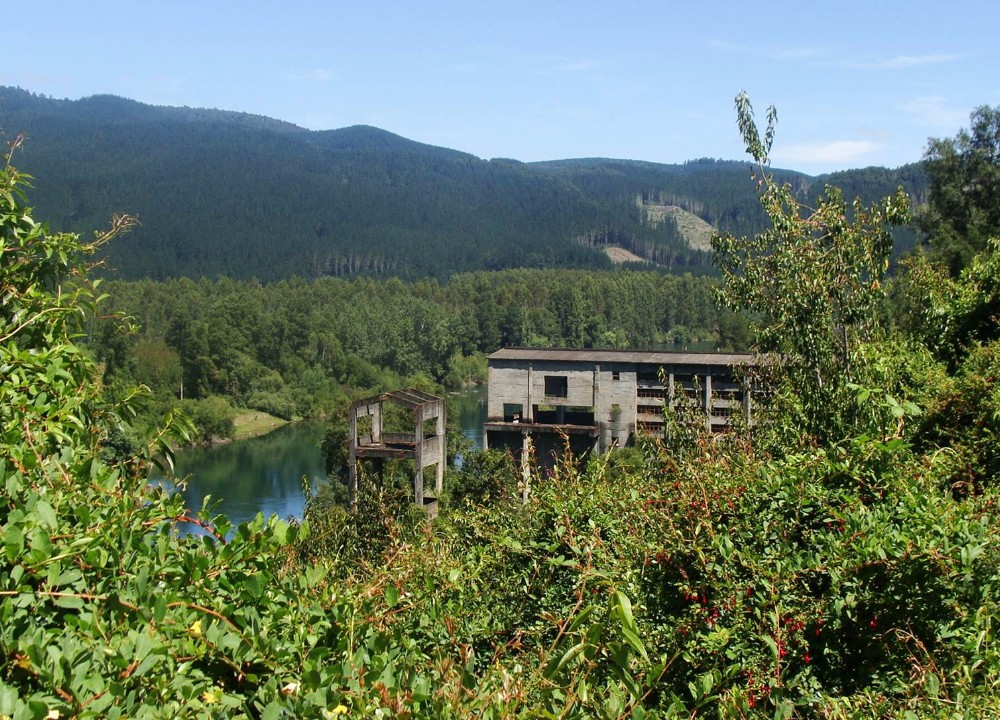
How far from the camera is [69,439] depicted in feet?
12.9

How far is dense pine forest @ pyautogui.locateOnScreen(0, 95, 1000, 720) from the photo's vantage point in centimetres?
297

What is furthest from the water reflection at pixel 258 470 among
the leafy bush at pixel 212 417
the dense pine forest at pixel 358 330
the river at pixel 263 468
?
the dense pine forest at pixel 358 330

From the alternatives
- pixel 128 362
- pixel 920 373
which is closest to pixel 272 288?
pixel 128 362

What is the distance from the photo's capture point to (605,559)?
603 centimetres

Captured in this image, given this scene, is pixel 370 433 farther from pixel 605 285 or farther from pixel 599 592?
pixel 605 285

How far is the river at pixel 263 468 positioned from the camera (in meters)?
47.1

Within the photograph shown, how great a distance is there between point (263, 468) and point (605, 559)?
5478 cm

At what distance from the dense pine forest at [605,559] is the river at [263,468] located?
111 ft

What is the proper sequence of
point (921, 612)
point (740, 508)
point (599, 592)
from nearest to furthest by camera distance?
point (921, 612), point (740, 508), point (599, 592)

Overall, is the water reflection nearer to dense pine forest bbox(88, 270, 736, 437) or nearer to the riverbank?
the riverbank

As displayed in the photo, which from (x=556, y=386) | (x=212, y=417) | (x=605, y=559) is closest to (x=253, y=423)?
(x=212, y=417)

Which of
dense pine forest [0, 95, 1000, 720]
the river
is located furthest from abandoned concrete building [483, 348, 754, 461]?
dense pine forest [0, 95, 1000, 720]

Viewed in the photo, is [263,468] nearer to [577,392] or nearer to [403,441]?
[577,392]

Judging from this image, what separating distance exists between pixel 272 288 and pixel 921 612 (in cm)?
12427
